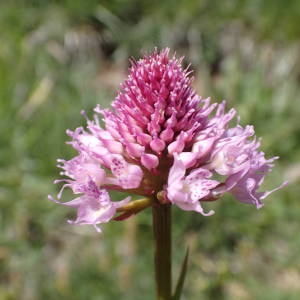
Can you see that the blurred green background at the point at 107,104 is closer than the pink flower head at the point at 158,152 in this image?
No

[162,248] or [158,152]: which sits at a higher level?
[158,152]

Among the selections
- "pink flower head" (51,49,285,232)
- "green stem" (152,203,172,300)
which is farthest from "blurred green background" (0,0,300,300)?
"pink flower head" (51,49,285,232)

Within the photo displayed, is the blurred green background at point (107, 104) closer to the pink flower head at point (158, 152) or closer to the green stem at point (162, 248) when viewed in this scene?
the green stem at point (162, 248)

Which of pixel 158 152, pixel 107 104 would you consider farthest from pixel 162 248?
pixel 107 104

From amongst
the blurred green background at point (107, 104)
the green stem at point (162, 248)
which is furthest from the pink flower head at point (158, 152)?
the blurred green background at point (107, 104)

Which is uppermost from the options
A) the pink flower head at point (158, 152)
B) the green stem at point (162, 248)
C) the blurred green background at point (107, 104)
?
the blurred green background at point (107, 104)

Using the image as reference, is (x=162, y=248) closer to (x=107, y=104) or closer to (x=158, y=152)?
(x=158, y=152)

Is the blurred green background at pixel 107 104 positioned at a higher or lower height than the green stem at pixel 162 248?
higher
